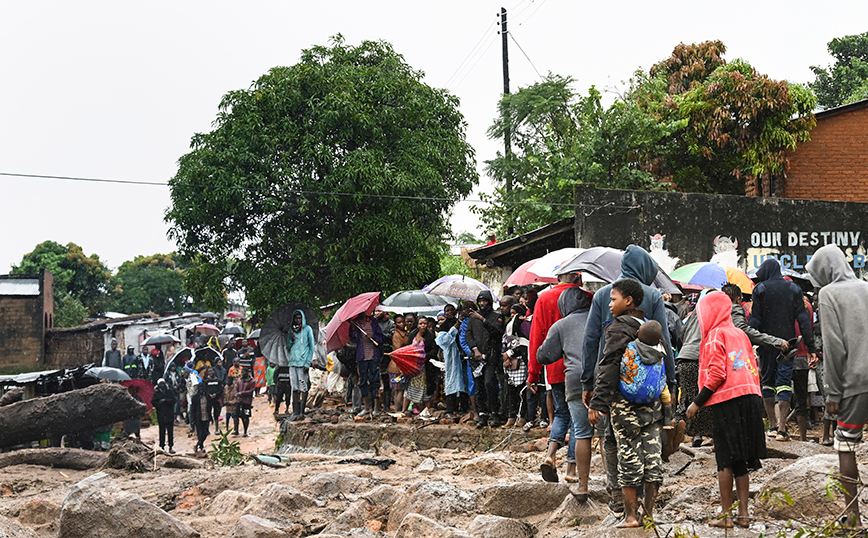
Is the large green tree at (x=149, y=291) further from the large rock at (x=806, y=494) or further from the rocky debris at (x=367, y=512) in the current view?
the large rock at (x=806, y=494)

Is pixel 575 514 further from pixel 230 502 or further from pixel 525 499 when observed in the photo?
pixel 230 502

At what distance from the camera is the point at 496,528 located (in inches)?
223

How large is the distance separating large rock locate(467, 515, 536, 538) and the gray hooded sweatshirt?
2.19 metres

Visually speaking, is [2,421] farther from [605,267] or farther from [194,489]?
[605,267]

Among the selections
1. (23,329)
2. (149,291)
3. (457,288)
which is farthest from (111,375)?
(149,291)

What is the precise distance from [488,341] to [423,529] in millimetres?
5812

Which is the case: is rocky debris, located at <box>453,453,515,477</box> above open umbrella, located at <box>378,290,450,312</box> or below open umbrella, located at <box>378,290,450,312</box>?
below

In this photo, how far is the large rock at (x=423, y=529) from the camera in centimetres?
548

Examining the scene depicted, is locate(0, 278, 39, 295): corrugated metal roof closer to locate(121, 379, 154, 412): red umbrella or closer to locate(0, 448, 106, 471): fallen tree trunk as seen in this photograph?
locate(121, 379, 154, 412): red umbrella

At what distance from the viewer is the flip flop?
6582 mm

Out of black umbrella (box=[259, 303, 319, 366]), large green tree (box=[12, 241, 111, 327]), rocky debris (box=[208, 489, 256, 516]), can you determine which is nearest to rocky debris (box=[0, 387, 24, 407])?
black umbrella (box=[259, 303, 319, 366])

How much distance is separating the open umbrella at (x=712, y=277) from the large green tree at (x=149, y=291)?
166ft

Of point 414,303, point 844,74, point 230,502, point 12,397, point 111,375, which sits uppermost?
point 844,74

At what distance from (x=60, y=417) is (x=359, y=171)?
7833mm
